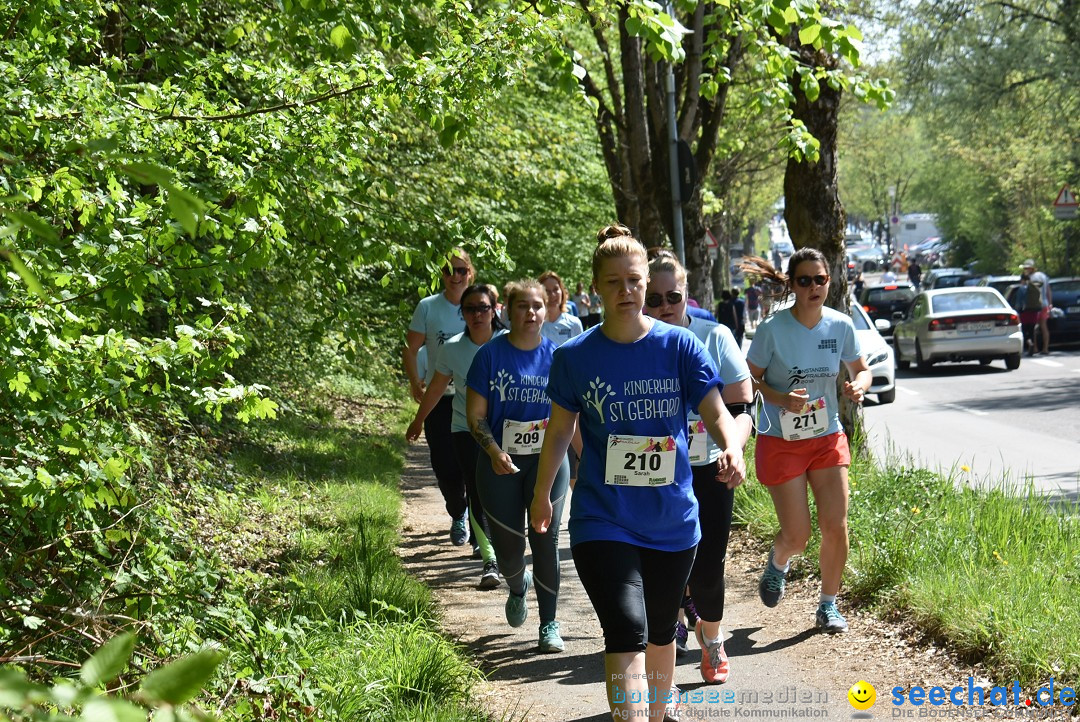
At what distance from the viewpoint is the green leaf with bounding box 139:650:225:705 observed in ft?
3.77

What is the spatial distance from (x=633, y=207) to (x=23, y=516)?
14.4 metres

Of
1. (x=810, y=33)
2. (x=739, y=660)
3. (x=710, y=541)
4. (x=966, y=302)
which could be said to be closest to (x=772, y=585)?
(x=739, y=660)

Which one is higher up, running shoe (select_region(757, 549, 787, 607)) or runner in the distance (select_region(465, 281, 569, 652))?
runner in the distance (select_region(465, 281, 569, 652))

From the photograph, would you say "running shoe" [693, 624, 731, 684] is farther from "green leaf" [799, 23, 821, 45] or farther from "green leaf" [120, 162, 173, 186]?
"green leaf" [120, 162, 173, 186]

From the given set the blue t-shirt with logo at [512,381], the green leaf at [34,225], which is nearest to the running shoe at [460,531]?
the blue t-shirt with logo at [512,381]

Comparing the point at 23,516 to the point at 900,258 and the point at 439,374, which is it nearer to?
the point at 439,374

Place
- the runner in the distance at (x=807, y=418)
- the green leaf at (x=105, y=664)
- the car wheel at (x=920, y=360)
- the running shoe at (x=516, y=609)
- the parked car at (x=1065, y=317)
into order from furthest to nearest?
the parked car at (x=1065, y=317), the car wheel at (x=920, y=360), the running shoe at (x=516, y=609), the runner in the distance at (x=807, y=418), the green leaf at (x=105, y=664)

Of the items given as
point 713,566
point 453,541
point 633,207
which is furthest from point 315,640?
point 633,207

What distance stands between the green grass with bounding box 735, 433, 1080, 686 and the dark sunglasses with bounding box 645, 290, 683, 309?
1935 mm

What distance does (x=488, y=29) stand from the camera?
7.15m

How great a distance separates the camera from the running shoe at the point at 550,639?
639cm

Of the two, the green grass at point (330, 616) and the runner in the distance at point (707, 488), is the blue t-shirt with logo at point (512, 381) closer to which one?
the runner in the distance at point (707, 488)

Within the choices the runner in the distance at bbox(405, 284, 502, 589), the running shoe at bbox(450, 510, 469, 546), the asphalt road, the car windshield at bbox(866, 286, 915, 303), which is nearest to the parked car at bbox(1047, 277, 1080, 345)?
the asphalt road

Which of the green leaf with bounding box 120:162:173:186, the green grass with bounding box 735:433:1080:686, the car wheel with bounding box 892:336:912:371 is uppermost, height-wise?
the green leaf with bounding box 120:162:173:186
